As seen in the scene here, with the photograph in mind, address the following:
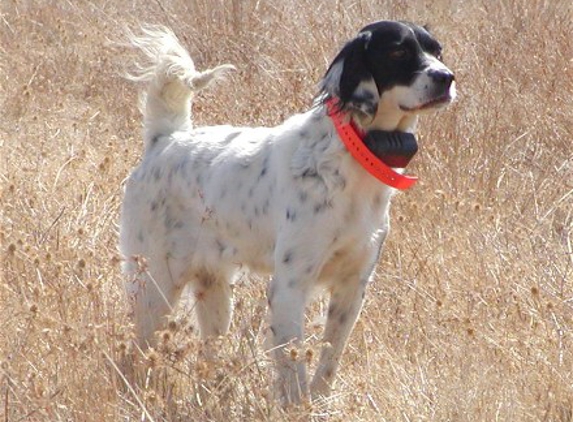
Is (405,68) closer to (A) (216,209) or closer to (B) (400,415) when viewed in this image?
(A) (216,209)

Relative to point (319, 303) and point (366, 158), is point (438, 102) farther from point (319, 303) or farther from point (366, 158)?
point (319, 303)

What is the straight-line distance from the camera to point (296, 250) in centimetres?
434

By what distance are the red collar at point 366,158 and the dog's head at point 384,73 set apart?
0.06 metres

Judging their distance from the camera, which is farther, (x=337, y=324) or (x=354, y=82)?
(x=337, y=324)

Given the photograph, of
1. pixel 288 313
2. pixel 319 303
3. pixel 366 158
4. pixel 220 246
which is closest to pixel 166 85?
pixel 220 246

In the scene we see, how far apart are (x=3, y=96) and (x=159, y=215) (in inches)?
151

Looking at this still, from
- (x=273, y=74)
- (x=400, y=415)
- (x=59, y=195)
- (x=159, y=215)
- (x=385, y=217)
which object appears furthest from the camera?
(x=273, y=74)

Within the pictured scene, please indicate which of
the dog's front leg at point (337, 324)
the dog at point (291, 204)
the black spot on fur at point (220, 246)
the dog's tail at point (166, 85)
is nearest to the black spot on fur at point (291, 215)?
the dog at point (291, 204)

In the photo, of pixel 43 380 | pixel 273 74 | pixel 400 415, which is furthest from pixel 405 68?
pixel 273 74

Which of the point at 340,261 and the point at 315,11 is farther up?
the point at 340,261

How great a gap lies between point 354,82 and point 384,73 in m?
0.11

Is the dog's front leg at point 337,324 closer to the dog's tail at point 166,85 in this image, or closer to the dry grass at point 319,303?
the dry grass at point 319,303

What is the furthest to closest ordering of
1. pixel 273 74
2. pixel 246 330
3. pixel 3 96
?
pixel 3 96
pixel 273 74
pixel 246 330

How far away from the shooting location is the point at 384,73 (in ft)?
14.5
